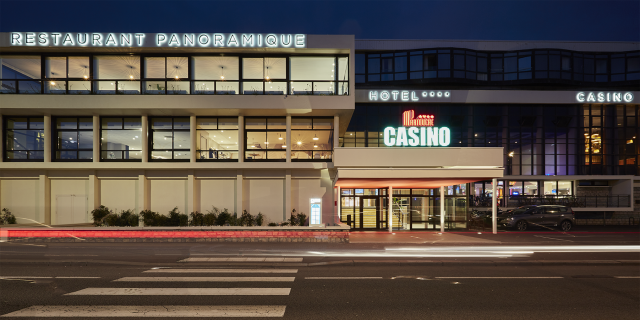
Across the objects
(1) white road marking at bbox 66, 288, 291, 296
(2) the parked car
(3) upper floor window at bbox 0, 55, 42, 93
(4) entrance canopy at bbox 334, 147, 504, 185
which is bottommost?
(2) the parked car

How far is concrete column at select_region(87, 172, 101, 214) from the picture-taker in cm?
1925

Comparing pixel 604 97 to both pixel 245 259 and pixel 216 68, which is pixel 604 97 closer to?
pixel 216 68

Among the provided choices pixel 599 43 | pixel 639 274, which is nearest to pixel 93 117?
pixel 639 274

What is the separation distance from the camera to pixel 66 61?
19078 mm

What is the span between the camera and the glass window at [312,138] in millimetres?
19766

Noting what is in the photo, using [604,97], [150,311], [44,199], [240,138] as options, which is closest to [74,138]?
[44,199]

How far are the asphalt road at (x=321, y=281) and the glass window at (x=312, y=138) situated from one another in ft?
22.8

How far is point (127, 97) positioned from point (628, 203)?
39.4 meters

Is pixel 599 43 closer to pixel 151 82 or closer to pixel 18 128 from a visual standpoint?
pixel 151 82

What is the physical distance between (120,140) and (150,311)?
1685 cm

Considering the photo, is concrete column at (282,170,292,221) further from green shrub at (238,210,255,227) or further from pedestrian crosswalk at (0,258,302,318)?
pedestrian crosswalk at (0,258,302,318)

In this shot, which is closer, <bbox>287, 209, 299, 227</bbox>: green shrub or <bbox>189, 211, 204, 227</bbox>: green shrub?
<bbox>189, 211, 204, 227</bbox>: green shrub

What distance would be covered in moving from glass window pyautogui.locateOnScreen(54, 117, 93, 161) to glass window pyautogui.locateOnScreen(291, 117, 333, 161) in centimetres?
1276

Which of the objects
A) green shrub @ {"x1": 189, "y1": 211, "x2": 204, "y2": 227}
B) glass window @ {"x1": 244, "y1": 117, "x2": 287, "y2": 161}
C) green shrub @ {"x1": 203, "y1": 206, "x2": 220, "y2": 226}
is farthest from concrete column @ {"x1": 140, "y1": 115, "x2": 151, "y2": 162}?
glass window @ {"x1": 244, "y1": 117, "x2": 287, "y2": 161}
